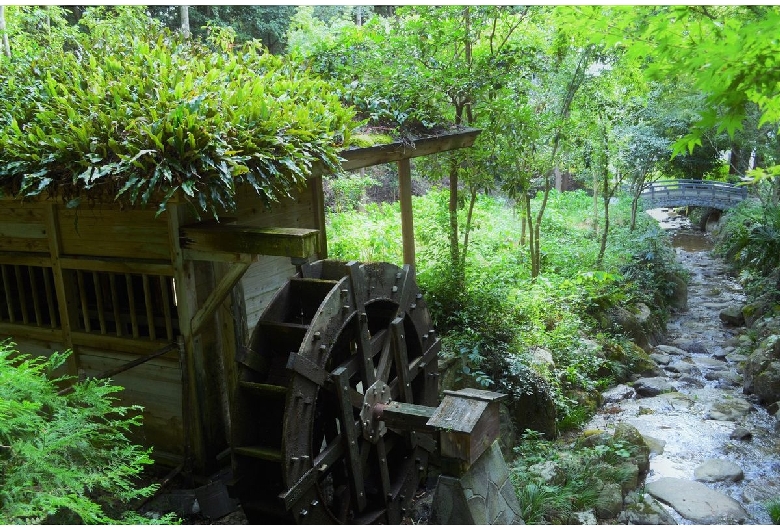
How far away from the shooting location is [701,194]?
65.6ft

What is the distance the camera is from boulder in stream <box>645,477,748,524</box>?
23.1 ft

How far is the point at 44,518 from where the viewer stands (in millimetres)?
2684

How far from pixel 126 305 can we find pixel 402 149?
3497 millimetres

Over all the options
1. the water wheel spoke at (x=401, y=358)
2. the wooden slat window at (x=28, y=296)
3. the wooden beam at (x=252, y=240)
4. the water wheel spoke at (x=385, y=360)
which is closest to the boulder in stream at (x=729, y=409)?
the water wheel spoke at (x=401, y=358)

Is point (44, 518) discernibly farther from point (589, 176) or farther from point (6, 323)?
point (589, 176)

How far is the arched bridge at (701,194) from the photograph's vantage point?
65.4 ft

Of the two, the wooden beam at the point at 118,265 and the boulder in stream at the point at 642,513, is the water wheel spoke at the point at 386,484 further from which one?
the boulder in stream at the point at 642,513

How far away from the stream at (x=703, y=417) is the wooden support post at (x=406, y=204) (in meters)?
3.86

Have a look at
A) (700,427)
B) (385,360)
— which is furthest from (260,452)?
(700,427)

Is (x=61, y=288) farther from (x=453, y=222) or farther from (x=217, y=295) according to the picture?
(x=453, y=222)

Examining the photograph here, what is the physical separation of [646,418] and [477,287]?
3405 mm

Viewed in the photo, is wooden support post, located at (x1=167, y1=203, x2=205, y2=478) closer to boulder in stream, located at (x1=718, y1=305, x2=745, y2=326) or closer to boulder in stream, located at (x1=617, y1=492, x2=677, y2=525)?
boulder in stream, located at (x1=617, y1=492, x2=677, y2=525)

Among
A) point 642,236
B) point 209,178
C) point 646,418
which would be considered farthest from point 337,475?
point 642,236

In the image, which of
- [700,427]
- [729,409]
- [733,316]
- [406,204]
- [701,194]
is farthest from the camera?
[701,194]
